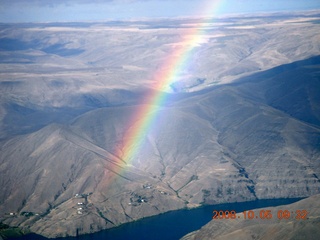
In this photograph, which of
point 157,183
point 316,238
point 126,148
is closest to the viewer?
point 316,238

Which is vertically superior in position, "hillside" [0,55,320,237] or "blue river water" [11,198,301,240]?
"hillside" [0,55,320,237]

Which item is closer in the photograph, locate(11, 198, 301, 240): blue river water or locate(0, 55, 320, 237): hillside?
locate(11, 198, 301, 240): blue river water

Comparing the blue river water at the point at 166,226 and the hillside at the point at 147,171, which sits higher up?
the hillside at the point at 147,171

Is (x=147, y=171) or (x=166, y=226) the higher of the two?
(x=147, y=171)

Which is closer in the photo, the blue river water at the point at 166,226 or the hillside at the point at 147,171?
the blue river water at the point at 166,226

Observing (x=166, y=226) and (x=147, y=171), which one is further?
(x=147, y=171)

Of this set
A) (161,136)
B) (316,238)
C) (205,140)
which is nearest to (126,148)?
(161,136)

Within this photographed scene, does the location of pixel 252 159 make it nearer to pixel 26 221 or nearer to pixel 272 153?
pixel 272 153

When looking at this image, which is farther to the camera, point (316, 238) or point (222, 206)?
point (222, 206)
